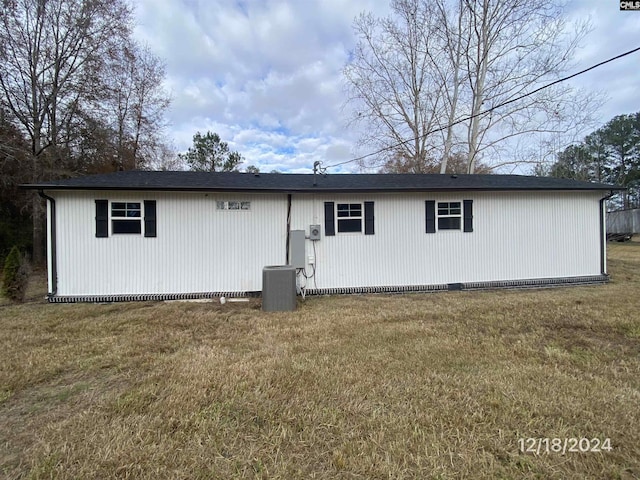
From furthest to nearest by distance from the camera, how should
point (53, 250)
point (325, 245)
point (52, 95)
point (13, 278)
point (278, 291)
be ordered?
point (52, 95) < point (325, 245) < point (53, 250) < point (13, 278) < point (278, 291)

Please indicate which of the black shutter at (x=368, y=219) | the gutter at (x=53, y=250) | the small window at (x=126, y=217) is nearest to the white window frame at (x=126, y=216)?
the small window at (x=126, y=217)

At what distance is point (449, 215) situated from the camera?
23.9ft

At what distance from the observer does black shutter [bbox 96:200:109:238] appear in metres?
6.30

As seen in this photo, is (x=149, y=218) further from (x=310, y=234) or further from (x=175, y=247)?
(x=310, y=234)

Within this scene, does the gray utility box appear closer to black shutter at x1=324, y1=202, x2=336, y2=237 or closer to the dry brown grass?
the dry brown grass

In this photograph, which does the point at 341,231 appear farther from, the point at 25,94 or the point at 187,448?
the point at 25,94

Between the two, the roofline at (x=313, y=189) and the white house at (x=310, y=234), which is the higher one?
the roofline at (x=313, y=189)

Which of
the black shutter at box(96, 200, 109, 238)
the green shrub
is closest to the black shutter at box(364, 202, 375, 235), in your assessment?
the black shutter at box(96, 200, 109, 238)

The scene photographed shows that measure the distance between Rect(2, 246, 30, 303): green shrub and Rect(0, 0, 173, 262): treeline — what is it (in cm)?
680

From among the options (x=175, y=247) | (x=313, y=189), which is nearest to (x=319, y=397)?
(x=313, y=189)

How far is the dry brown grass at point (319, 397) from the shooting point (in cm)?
174

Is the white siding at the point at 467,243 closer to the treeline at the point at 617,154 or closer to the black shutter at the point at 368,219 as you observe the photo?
the black shutter at the point at 368,219

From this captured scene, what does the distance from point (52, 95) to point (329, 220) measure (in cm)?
1266
